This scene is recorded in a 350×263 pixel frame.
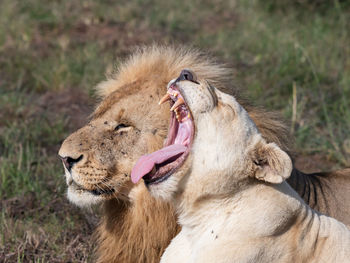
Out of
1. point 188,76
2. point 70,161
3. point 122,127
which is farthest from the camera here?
point 122,127

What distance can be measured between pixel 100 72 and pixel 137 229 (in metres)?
2.94

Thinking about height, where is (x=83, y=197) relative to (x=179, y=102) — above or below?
below

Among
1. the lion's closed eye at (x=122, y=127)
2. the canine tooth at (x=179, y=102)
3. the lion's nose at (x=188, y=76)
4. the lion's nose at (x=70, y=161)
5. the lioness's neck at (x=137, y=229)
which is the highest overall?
the lion's nose at (x=188, y=76)

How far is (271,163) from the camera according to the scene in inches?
87.3

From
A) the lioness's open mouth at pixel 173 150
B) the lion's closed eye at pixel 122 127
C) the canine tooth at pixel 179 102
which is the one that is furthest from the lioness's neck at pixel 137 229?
the canine tooth at pixel 179 102

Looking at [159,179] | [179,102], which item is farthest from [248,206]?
[179,102]

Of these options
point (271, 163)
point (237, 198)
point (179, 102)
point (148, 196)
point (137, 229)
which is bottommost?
point (137, 229)

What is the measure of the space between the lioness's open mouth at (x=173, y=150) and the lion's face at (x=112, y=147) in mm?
290

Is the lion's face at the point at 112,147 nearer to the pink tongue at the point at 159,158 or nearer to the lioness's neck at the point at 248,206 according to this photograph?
the pink tongue at the point at 159,158

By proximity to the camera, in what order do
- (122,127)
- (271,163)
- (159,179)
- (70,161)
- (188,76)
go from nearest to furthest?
(271,163) → (159,179) → (188,76) → (70,161) → (122,127)

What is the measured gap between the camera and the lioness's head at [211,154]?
2.25m

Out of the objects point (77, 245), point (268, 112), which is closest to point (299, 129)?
point (268, 112)

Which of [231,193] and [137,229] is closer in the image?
[231,193]

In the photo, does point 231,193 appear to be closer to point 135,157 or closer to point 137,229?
point 135,157
